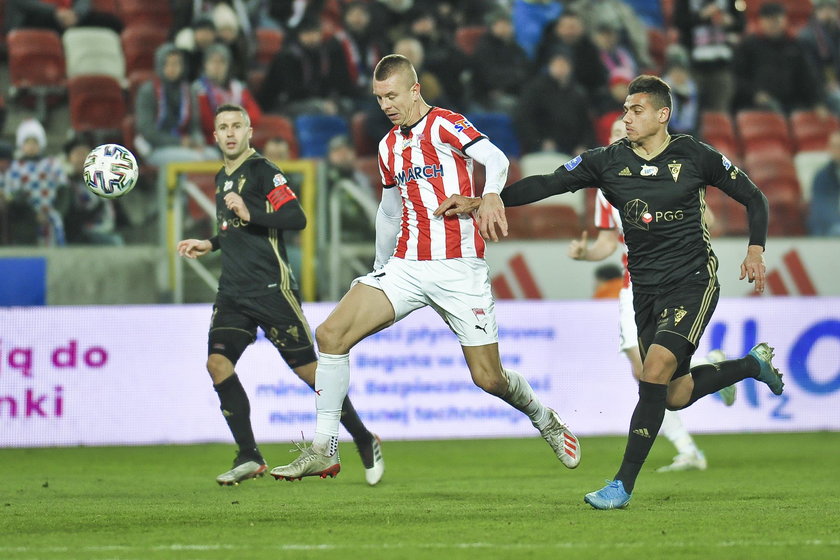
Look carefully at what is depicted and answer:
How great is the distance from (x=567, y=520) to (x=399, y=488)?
2011mm

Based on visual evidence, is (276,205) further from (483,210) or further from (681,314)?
(681,314)

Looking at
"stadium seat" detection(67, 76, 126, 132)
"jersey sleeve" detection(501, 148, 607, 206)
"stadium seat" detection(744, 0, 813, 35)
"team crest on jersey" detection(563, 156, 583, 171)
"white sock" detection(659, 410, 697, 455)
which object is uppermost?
"stadium seat" detection(744, 0, 813, 35)

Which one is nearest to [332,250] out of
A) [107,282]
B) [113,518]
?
[107,282]

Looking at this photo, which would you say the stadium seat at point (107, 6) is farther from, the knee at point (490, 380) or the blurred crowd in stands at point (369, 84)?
the knee at point (490, 380)

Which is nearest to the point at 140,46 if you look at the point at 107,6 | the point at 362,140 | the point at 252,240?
the point at 107,6

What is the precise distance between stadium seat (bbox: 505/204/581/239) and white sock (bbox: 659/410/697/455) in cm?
413

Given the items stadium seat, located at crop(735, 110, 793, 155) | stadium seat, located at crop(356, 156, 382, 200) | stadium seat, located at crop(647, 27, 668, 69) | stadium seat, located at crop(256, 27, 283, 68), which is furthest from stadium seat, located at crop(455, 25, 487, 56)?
stadium seat, located at crop(735, 110, 793, 155)

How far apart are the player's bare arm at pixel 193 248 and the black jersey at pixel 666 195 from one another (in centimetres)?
213

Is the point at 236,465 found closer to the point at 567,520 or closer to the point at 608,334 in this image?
the point at 567,520

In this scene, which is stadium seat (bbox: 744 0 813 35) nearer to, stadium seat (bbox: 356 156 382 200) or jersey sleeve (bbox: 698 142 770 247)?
stadium seat (bbox: 356 156 382 200)

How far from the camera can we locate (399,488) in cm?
778

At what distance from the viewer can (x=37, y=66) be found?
47.1 ft

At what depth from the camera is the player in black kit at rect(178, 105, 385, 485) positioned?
307 inches

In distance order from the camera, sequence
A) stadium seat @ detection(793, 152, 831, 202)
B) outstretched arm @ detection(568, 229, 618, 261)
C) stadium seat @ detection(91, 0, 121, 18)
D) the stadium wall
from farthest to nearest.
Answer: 1. stadium seat @ detection(91, 0, 121, 18)
2. stadium seat @ detection(793, 152, 831, 202)
3. the stadium wall
4. outstretched arm @ detection(568, 229, 618, 261)
